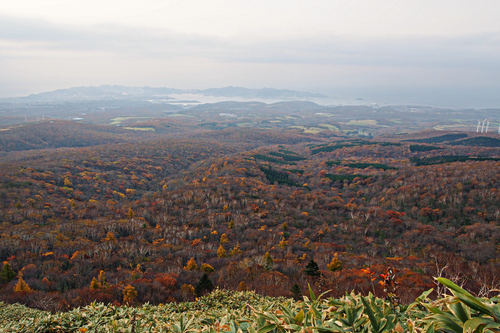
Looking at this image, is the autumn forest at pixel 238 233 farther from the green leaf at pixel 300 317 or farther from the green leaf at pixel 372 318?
the green leaf at pixel 300 317

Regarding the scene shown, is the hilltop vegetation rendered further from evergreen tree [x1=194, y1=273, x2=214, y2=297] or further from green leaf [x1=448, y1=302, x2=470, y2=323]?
evergreen tree [x1=194, y1=273, x2=214, y2=297]

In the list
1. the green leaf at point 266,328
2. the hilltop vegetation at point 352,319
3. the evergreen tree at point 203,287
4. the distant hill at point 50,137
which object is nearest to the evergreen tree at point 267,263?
the evergreen tree at point 203,287

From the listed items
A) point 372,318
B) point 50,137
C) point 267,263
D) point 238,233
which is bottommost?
point 238,233

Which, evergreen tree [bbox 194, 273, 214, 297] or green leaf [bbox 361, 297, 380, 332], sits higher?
green leaf [bbox 361, 297, 380, 332]

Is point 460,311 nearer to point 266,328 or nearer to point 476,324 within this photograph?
point 476,324

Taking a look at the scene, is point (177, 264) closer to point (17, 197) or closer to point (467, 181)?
point (17, 197)

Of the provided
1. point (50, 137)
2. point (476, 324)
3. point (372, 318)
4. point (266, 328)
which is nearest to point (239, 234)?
point (266, 328)

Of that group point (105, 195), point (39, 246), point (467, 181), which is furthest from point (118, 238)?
point (467, 181)

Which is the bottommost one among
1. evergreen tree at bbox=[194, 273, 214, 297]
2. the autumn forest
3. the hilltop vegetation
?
the autumn forest

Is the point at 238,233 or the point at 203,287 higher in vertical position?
the point at 203,287

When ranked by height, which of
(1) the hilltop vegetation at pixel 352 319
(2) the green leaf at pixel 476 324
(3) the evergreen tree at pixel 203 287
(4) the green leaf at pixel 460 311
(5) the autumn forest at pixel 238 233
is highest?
(2) the green leaf at pixel 476 324

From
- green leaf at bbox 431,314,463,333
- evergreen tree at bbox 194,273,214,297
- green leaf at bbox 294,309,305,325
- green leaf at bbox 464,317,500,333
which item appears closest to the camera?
green leaf at bbox 464,317,500,333

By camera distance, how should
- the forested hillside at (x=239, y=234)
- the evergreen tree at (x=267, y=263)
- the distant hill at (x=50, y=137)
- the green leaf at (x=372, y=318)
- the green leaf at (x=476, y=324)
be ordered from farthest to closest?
the distant hill at (x=50, y=137), the evergreen tree at (x=267, y=263), the forested hillside at (x=239, y=234), the green leaf at (x=372, y=318), the green leaf at (x=476, y=324)

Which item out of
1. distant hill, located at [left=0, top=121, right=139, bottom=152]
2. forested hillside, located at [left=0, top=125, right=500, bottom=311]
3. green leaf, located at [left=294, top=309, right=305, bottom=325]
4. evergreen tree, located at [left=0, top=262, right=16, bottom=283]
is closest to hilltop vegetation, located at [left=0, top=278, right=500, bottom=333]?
green leaf, located at [left=294, top=309, right=305, bottom=325]
